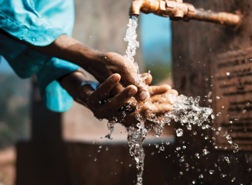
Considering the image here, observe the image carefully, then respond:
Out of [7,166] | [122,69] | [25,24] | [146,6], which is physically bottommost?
[7,166]

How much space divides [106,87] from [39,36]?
8.8 inches

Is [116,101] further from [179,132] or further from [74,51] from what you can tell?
[179,132]

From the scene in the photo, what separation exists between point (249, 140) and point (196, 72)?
0.25 m

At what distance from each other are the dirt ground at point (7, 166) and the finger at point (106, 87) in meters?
3.38

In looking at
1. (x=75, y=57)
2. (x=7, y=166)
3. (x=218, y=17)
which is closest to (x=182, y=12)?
(x=218, y=17)

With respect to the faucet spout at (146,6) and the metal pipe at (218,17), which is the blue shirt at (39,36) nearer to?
the faucet spout at (146,6)

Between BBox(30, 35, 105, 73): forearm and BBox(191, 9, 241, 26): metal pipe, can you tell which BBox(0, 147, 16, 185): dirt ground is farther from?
BBox(191, 9, 241, 26): metal pipe

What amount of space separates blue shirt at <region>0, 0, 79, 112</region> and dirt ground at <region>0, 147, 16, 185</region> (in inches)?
122

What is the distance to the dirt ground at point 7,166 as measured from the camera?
361cm

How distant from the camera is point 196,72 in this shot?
0.73 metres

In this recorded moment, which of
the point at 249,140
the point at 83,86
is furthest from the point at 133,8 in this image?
the point at 249,140

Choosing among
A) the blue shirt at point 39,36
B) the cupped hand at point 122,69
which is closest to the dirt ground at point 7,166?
the blue shirt at point 39,36

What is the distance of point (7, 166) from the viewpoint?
4.06m

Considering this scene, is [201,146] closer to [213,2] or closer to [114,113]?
[114,113]
